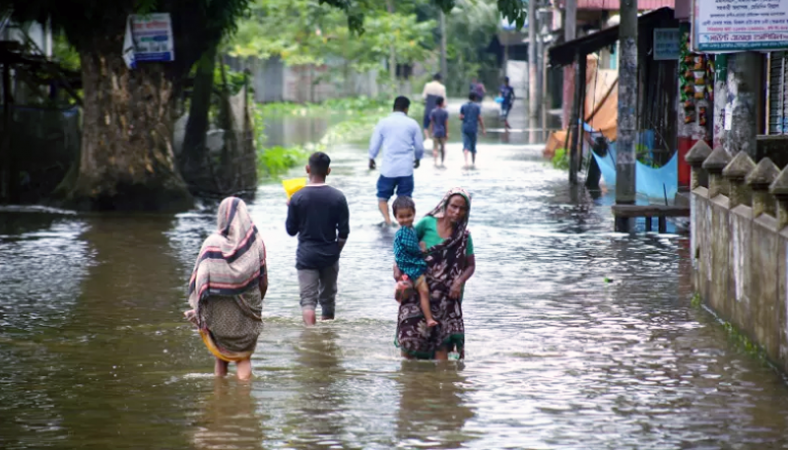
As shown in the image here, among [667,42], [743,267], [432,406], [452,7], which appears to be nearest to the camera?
[432,406]

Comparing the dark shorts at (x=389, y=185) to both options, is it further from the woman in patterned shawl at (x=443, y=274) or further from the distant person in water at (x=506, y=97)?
the distant person in water at (x=506, y=97)

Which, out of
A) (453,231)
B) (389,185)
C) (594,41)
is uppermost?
(594,41)

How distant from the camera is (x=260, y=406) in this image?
7859 mm

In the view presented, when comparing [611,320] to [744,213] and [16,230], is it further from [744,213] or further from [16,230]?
[16,230]

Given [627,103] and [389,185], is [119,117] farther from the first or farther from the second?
[627,103]

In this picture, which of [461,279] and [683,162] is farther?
[683,162]

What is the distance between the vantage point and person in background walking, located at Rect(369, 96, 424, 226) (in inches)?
663

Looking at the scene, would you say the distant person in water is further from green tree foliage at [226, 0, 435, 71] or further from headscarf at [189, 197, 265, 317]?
headscarf at [189, 197, 265, 317]

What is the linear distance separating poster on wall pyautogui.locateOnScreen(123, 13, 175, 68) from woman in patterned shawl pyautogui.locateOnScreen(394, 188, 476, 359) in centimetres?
1087

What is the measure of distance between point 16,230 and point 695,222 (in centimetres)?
890

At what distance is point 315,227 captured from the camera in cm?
1020

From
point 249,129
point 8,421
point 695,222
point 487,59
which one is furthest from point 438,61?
point 8,421

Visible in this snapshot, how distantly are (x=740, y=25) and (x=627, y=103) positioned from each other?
4938mm

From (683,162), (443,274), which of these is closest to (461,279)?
(443,274)
